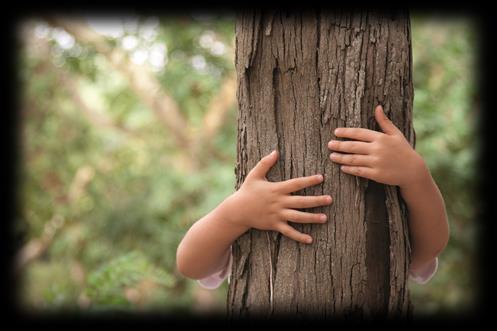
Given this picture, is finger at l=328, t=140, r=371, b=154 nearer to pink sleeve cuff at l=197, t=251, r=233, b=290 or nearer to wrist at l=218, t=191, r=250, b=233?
wrist at l=218, t=191, r=250, b=233

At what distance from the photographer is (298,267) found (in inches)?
62.6

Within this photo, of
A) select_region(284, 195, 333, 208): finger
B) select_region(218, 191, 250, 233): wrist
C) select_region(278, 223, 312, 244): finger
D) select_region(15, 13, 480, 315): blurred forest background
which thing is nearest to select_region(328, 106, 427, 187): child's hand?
select_region(284, 195, 333, 208): finger

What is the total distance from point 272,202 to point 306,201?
11 cm

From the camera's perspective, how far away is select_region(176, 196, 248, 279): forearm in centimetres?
168

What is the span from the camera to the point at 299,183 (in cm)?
157

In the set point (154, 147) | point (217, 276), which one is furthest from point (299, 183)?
point (154, 147)

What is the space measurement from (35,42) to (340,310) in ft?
23.8

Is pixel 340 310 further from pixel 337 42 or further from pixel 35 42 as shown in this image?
pixel 35 42

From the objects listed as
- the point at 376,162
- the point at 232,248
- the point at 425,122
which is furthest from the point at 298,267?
the point at 425,122

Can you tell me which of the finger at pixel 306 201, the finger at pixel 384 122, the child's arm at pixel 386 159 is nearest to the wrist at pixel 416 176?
the child's arm at pixel 386 159

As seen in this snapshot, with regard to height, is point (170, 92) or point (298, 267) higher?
point (170, 92)

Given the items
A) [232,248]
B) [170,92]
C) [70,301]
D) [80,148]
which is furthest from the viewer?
[80,148]

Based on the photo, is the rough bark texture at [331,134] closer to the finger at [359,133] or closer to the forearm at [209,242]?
the finger at [359,133]

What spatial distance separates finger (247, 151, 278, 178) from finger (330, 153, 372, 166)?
0.61 ft
